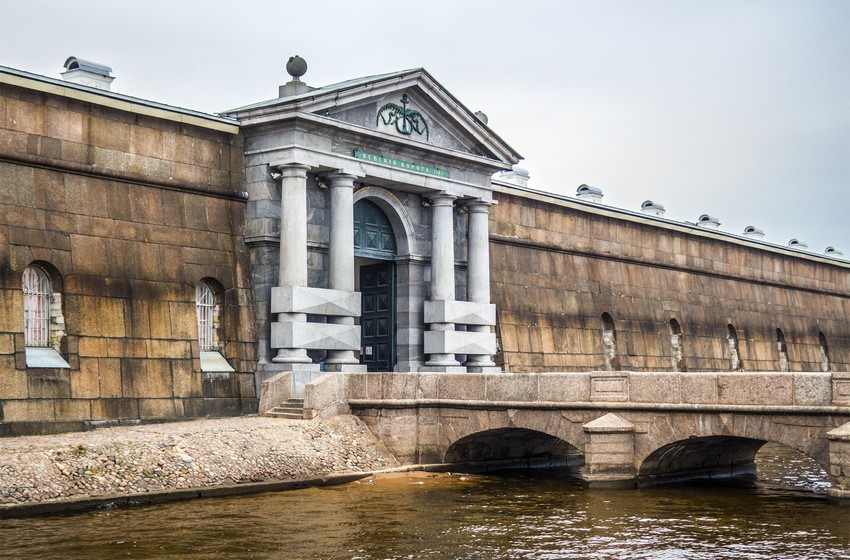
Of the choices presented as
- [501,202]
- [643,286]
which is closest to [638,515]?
[501,202]

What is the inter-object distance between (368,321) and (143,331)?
8759 millimetres

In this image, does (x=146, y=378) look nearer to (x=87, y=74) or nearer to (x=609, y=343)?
(x=87, y=74)

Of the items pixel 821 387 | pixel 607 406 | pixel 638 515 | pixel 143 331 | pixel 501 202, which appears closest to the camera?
pixel 638 515

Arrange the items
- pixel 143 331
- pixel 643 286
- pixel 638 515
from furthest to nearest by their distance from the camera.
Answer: pixel 643 286
pixel 143 331
pixel 638 515

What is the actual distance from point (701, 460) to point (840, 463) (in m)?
5.49

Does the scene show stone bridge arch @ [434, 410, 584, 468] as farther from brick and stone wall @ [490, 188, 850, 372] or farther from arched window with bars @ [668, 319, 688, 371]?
arched window with bars @ [668, 319, 688, 371]

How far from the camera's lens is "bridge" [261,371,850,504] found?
78.0 feet

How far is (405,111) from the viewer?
3375 centimetres

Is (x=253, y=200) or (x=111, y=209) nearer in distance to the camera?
(x=111, y=209)

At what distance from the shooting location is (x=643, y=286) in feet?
151

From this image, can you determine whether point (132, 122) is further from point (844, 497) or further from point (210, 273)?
point (844, 497)

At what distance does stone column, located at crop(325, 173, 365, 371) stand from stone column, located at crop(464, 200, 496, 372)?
502cm

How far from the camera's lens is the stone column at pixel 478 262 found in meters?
35.7

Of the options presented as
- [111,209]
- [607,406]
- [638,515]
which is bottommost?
[638,515]
